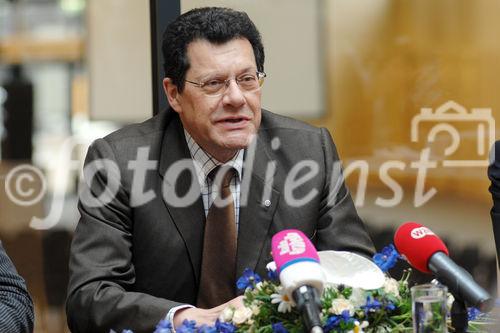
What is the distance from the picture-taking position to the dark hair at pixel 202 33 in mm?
3086

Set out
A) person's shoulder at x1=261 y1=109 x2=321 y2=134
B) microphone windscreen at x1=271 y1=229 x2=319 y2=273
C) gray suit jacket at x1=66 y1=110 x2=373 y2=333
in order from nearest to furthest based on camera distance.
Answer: microphone windscreen at x1=271 y1=229 x2=319 y2=273 → gray suit jacket at x1=66 y1=110 x2=373 y2=333 → person's shoulder at x1=261 y1=109 x2=321 y2=134

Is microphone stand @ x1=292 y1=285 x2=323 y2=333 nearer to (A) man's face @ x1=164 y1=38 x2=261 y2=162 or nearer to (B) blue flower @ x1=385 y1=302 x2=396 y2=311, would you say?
(B) blue flower @ x1=385 y1=302 x2=396 y2=311

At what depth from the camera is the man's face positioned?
3053mm

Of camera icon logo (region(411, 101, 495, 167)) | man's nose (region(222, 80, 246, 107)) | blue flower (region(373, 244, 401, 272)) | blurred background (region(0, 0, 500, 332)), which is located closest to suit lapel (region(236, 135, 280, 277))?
man's nose (region(222, 80, 246, 107))

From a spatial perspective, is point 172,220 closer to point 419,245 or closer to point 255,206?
point 255,206

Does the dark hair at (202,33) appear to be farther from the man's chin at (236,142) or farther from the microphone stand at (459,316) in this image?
the microphone stand at (459,316)

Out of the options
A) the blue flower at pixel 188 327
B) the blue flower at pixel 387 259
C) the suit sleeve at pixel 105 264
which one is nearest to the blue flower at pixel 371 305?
the blue flower at pixel 387 259

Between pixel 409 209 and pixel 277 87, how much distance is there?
819 millimetres

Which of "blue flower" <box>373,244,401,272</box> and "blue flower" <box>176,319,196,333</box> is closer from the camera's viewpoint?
"blue flower" <box>176,319,196,333</box>

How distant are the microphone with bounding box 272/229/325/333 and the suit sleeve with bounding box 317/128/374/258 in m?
1.11

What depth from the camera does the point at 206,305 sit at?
10.2 feet

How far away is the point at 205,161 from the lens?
10.5 feet

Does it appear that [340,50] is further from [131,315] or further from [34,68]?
[131,315]

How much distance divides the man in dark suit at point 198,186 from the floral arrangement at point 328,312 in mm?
719
